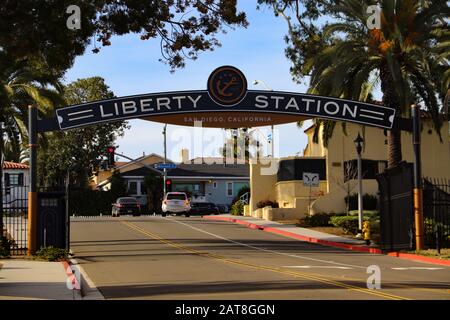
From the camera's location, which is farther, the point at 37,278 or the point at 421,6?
the point at 421,6

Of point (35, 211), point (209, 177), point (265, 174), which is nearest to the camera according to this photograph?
point (35, 211)

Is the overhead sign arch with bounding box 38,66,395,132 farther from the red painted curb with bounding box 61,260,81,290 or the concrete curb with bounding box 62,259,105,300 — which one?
the concrete curb with bounding box 62,259,105,300

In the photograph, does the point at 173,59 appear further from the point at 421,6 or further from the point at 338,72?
the point at 421,6

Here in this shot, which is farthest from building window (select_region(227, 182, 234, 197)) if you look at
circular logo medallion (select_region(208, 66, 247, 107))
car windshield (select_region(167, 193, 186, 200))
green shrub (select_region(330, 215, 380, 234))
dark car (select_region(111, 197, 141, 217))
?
circular logo medallion (select_region(208, 66, 247, 107))

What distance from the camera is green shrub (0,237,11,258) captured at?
22688 millimetres

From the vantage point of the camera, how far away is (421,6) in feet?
96.9

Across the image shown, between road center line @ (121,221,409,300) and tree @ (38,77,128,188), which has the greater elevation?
tree @ (38,77,128,188)

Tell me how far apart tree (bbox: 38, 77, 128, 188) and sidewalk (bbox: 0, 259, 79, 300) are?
163ft

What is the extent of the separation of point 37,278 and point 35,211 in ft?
25.5

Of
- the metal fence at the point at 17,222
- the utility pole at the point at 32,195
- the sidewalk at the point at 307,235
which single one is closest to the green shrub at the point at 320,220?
the sidewalk at the point at 307,235

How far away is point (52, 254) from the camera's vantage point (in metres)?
22.0
